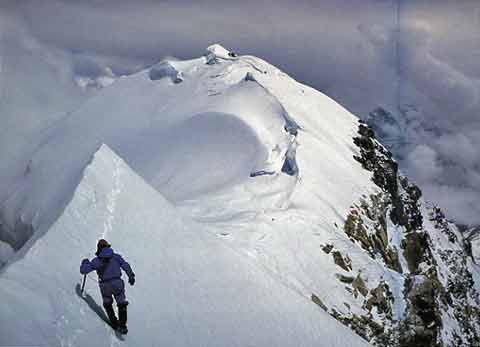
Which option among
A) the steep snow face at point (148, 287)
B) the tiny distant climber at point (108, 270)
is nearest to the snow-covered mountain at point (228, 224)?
the steep snow face at point (148, 287)

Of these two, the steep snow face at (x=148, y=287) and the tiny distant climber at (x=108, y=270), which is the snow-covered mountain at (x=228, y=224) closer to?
the steep snow face at (x=148, y=287)

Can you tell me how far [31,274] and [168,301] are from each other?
4.42m

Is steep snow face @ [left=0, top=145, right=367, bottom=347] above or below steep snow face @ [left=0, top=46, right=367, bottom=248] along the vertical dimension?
below

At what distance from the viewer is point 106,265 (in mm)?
14453

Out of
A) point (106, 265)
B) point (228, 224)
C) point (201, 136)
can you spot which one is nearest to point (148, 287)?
point (106, 265)

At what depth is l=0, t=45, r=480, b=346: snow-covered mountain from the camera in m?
17.5

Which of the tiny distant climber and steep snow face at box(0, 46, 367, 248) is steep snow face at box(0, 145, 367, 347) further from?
steep snow face at box(0, 46, 367, 248)

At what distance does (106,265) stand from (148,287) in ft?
13.4

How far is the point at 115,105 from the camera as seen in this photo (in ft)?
323

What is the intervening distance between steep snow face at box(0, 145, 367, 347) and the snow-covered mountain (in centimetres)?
6

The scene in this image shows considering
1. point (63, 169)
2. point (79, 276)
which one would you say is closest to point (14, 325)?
point (79, 276)

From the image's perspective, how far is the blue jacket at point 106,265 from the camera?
1434 centimetres

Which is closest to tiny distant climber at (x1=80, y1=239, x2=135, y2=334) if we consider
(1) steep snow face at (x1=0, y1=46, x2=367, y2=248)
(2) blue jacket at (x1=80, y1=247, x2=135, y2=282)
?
(2) blue jacket at (x1=80, y1=247, x2=135, y2=282)

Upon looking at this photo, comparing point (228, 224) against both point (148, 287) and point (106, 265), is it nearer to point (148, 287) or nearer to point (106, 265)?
point (148, 287)
